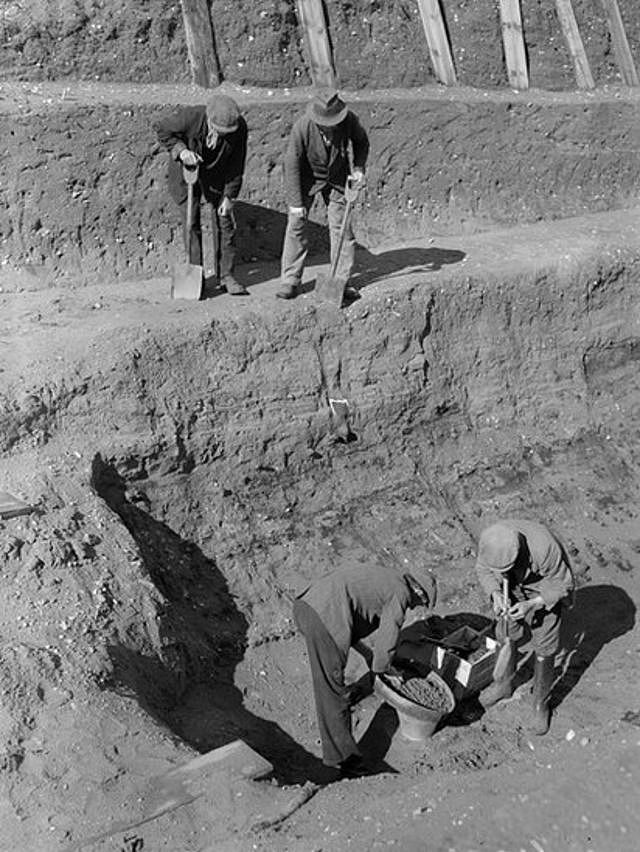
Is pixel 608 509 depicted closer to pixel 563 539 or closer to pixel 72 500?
pixel 563 539

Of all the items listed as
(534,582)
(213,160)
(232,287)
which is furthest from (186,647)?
(213,160)

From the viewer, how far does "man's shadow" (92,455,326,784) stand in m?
7.41

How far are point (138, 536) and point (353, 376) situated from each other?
103 inches

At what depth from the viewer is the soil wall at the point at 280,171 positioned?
1036 cm

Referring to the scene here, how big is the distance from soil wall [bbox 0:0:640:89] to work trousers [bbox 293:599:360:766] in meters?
6.64

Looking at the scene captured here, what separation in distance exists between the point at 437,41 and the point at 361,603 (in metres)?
8.31

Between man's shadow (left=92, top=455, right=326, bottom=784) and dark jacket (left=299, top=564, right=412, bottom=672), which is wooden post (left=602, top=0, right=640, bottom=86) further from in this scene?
dark jacket (left=299, top=564, right=412, bottom=672)

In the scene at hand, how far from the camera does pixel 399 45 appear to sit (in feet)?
42.1

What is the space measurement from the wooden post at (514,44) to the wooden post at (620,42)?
152 cm

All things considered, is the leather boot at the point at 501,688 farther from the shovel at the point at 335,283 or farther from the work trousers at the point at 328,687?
the shovel at the point at 335,283

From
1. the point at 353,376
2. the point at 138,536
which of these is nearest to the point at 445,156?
the point at 353,376

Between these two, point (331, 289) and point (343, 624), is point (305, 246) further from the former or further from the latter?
point (343, 624)

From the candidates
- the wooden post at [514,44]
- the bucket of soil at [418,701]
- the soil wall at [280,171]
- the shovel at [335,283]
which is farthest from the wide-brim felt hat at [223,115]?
the wooden post at [514,44]

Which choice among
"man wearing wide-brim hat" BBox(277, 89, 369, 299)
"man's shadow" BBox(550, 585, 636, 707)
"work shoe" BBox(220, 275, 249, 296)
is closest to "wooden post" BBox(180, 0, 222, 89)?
"man wearing wide-brim hat" BBox(277, 89, 369, 299)
